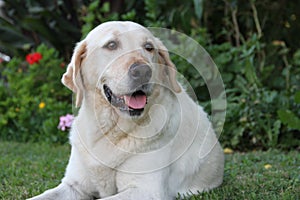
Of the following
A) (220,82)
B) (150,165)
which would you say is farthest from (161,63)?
(220,82)

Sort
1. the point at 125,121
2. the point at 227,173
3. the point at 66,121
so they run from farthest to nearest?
→ the point at 66,121 → the point at 227,173 → the point at 125,121

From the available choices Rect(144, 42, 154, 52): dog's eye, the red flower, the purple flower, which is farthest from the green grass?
the red flower

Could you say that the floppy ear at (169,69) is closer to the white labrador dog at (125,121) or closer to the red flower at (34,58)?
the white labrador dog at (125,121)

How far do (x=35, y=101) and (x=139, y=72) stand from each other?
12.8 feet

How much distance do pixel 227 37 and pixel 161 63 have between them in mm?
3852

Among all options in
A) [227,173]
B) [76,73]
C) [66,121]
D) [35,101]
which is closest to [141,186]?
[76,73]

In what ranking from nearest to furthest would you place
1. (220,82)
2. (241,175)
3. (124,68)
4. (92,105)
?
(124,68) < (92,105) < (241,175) < (220,82)

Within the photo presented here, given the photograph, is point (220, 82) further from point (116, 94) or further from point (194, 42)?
point (116, 94)

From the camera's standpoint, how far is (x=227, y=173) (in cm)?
402

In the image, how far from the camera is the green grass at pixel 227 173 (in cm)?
325

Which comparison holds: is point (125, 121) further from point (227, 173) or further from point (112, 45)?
point (227, 173)

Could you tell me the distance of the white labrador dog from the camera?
2.92m

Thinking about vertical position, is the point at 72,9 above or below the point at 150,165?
below

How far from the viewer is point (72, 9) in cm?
794
